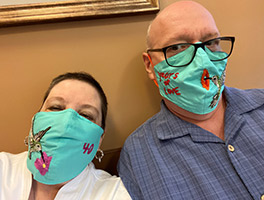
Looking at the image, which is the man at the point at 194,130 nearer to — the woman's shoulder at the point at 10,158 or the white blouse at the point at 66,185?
the white blouse at the point at 66,185

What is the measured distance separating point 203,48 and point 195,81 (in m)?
0.16

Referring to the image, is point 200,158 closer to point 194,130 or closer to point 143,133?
point 194,130

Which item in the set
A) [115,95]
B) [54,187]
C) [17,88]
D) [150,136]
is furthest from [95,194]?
[17,88]

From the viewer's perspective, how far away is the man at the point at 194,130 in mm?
752

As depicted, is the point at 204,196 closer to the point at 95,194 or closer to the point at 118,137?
the point at 95,194

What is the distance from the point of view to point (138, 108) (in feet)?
4.08

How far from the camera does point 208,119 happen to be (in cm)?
92

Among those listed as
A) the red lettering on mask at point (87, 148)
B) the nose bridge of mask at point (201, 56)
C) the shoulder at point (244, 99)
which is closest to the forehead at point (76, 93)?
the red lettering on mask at point (87, 148)

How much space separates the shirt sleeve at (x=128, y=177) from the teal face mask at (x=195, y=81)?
15.0 inches

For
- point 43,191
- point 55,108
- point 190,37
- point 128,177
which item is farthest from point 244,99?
point 43,191

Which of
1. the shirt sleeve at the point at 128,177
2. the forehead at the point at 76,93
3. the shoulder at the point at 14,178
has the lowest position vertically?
the shirt sleeve at the point at 128,177

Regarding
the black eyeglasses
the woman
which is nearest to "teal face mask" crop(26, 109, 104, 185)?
the woman

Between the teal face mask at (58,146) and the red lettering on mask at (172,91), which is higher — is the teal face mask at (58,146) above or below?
below

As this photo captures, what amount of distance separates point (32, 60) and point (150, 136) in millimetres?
803
